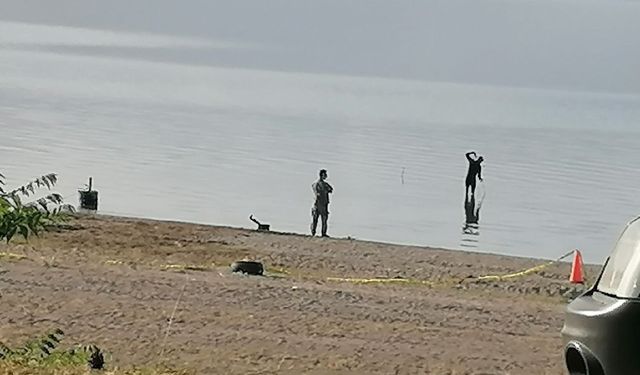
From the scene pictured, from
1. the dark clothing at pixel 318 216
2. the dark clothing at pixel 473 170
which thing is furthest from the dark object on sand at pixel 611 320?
the dark clothing at pixel 473 170

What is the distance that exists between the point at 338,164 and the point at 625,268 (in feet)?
174

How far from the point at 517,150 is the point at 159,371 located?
6939 cm

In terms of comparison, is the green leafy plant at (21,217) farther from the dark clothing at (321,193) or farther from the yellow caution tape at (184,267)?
the dark clothing at (321,193)

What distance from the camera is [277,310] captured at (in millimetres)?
17031

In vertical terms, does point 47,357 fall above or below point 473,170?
below

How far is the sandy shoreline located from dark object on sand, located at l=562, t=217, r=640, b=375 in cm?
519

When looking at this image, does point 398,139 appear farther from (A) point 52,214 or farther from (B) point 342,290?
(A) point 52,214

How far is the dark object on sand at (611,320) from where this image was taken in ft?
19.7

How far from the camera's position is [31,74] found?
517 feet

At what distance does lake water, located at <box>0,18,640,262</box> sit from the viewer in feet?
132

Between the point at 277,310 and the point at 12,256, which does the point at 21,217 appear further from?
the point at 12,256

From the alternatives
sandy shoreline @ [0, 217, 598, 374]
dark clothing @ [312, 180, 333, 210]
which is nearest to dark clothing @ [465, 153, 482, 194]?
dark clothing @ [312, 180, 333, 210]

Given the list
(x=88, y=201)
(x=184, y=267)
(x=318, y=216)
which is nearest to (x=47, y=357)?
(x=184, y=267)

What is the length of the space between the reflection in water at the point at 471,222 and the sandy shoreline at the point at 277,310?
365 inches
